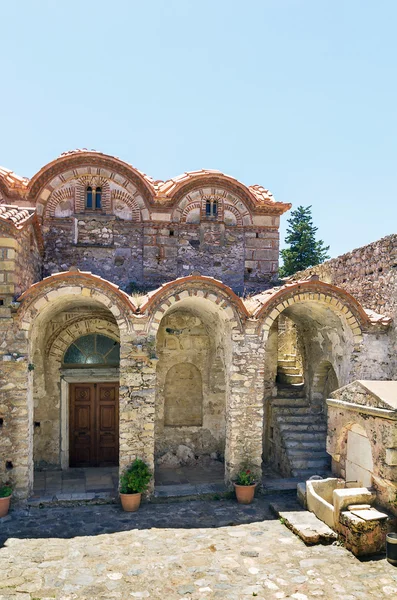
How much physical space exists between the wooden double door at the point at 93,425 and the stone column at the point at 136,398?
2.35 meters

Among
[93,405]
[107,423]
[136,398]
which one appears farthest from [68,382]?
[136,398]

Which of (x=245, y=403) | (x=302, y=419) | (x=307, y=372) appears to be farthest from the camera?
(x=307, y=372)

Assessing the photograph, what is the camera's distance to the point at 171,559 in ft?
21.8

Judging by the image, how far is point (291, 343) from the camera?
55.2 feet

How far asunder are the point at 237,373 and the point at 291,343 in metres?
8.07

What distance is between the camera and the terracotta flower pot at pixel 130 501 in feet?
27.5

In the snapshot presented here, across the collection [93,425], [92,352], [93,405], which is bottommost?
[93,425]

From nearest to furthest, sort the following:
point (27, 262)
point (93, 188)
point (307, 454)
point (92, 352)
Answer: point (27, 262), point (307, 454), point (92, 352), point (93, 188)

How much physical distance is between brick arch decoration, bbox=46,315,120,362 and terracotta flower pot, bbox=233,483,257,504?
4.56 metres

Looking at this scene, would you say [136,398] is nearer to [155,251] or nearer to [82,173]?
[155,251]

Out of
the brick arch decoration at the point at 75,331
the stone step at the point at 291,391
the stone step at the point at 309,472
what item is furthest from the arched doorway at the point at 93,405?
the stone step at the point at 291,391

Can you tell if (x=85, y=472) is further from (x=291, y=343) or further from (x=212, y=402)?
(x=291, y=343)

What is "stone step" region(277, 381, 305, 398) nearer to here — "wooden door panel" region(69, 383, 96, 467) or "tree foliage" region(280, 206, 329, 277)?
"wooden door panel" region(69, 383, 96, 467)

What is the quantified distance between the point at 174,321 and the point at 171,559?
5.68 meters
